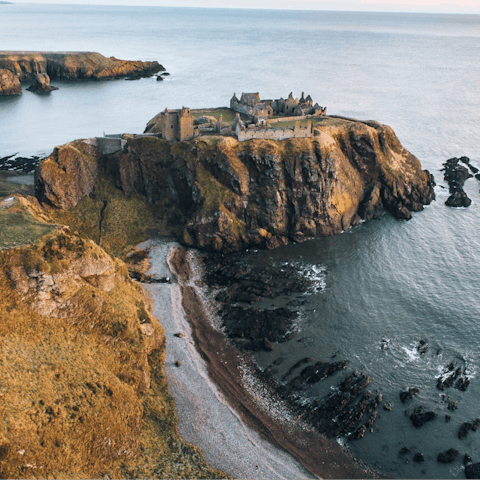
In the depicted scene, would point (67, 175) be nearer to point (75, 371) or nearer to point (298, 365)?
point (75, 371)

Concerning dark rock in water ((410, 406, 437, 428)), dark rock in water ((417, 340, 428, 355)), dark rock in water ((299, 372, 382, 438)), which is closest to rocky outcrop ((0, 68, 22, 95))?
dark rock in water ((299, 372, 382, 438))

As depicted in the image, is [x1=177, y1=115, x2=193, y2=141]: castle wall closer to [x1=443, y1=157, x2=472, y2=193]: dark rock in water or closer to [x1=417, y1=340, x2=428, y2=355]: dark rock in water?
[x1=417, y1=340, x2=428, y2=355]: dark rock in water

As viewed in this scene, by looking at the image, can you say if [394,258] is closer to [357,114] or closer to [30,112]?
[357,114]

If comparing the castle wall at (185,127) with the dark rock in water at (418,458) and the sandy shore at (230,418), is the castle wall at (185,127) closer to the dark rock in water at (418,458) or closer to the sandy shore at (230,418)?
the sandy shore at (230,418)

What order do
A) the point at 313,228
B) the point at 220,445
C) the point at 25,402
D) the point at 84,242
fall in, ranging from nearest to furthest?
the point at 25,402 < the point at 220,445 < the point at 84,242 < the point at 313,228

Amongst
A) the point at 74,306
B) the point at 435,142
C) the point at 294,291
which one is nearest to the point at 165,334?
the point at 74,306

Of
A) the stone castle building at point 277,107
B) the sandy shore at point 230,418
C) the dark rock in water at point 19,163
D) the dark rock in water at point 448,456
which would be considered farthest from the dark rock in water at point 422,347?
the dark rock in water at point 19,163
